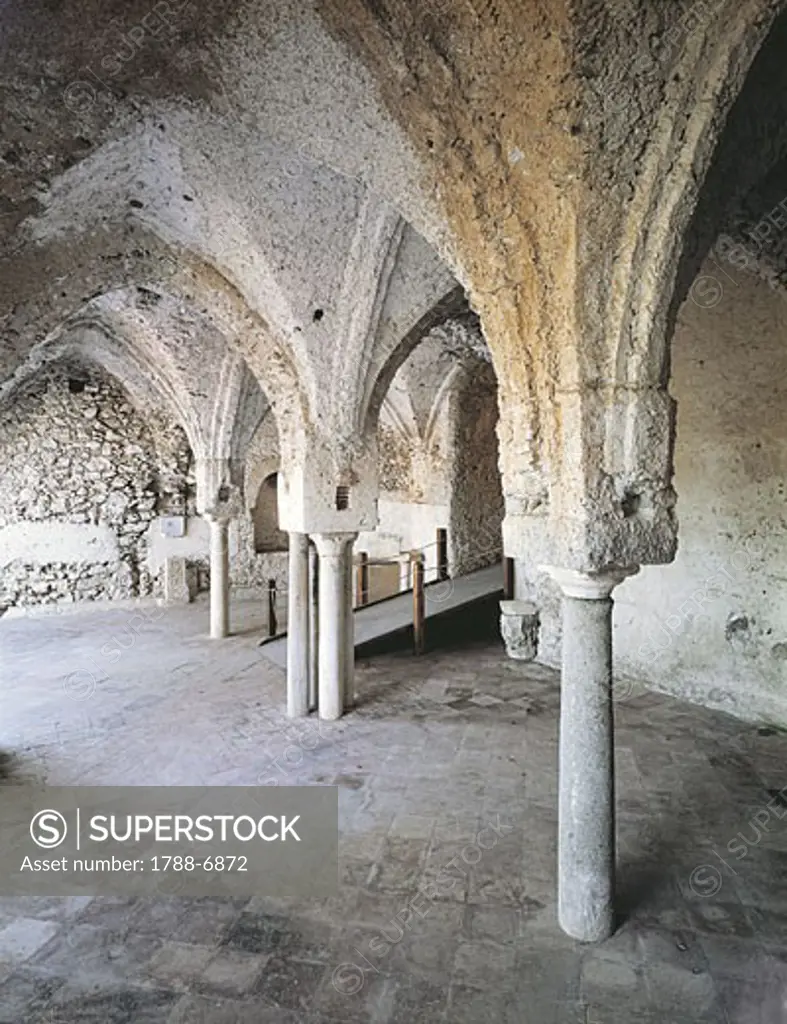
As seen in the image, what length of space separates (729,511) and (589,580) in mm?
Answer: 3889

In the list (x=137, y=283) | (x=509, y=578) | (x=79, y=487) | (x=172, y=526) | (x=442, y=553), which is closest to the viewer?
(x=137, y=283)

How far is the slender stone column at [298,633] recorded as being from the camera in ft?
22.6

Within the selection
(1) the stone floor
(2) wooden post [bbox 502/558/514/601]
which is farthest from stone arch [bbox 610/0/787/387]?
(2) wooden post [bbox 502/558/514/601]

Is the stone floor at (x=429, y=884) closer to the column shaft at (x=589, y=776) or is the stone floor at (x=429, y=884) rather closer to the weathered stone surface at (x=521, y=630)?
the column shaft at (x=589, y=776)

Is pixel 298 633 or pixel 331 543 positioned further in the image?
pixel 298 633

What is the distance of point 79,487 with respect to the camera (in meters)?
12.3

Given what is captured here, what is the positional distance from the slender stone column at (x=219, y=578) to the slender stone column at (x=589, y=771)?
23.3 ft

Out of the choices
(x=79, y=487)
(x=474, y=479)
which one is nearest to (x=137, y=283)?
(x=474, y=479)

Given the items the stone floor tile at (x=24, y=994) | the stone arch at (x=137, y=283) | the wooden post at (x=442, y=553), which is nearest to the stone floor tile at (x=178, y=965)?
the stone floor tile at (x=24, y=994)

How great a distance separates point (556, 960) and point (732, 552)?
439 centimetres

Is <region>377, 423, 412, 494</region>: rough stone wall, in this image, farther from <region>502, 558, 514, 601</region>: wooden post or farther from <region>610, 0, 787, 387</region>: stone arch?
<region>610, 0, 787, 387</region>: stone arch

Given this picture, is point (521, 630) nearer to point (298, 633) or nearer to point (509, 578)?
point (509, 578)

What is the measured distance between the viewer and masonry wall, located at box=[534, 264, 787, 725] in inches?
244

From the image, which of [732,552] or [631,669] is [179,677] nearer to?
[631,669]
